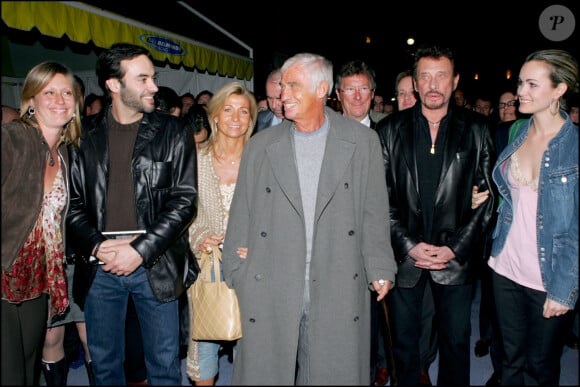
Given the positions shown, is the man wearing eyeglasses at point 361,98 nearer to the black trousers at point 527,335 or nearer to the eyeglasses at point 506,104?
the black trousers at point 527,335

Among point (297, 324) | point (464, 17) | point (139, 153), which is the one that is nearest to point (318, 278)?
point (297, 324)

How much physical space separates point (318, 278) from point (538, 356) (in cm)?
151

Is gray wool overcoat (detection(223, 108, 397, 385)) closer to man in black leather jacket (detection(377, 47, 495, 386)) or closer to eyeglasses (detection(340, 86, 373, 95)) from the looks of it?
man in black leather jacket (detection(377, 47, 495, 386))

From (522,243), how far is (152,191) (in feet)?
7.96

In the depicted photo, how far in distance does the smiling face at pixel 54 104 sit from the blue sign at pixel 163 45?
15.0 ft

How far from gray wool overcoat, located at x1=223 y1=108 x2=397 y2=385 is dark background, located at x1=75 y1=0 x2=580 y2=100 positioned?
3040mm

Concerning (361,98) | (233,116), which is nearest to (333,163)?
(233,116)

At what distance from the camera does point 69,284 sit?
3160 millimetres

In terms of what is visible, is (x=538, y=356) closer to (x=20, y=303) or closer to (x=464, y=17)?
(x=20, y=303)

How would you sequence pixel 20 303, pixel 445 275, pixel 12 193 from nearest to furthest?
pixel 12 193
pixel 20 303
pixel 445 275

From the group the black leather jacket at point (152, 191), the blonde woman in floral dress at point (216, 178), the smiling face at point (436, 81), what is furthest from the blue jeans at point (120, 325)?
the smiling face at point (436, 81)

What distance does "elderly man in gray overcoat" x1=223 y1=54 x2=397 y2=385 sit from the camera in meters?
2.50

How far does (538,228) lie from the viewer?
2605mm

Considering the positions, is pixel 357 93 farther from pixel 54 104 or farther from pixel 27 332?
pixel 27 332
